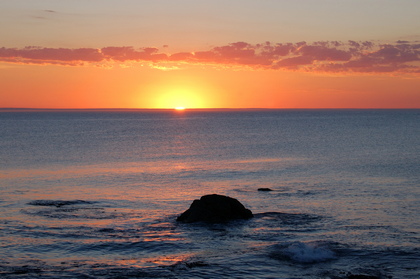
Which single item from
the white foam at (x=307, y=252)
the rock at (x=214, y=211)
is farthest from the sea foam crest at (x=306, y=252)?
the rock at (x=214, y=211)

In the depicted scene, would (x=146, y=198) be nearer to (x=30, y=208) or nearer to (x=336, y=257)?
(x=30, y=208)

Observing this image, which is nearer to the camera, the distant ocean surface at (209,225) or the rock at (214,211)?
the distant ocean surface at (209,225)

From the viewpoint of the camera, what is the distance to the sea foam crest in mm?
24812

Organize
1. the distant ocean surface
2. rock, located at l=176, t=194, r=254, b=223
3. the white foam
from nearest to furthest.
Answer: the distant ocean surface, the white foam, rock, located at l=176, t=194, r=254, b=223

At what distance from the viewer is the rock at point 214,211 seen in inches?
1318

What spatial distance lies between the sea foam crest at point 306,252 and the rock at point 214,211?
24.4ft

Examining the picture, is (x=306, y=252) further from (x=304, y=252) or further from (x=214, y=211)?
(x=214, y=211)

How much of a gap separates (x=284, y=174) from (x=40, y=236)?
33502 mm

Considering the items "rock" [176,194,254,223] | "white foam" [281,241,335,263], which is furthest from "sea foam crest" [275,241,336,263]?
"rock" [176,194,254,223]

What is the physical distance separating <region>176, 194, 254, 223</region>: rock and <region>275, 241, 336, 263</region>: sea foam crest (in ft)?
24.4

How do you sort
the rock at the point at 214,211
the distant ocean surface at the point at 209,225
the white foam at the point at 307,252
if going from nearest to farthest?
the distant ocean surface at the point at 209,225 < the white foam at the point at 307,252 < the rock at the point at 214,211

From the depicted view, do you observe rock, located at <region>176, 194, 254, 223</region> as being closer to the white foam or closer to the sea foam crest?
the sea foam crest

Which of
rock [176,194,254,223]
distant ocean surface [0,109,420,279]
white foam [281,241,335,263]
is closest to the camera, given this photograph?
distant ocean surface [0,109,420,279]

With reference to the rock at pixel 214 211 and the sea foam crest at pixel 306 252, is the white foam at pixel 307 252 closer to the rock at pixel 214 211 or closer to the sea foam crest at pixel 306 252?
the sea foam crest at pixel 306 252
